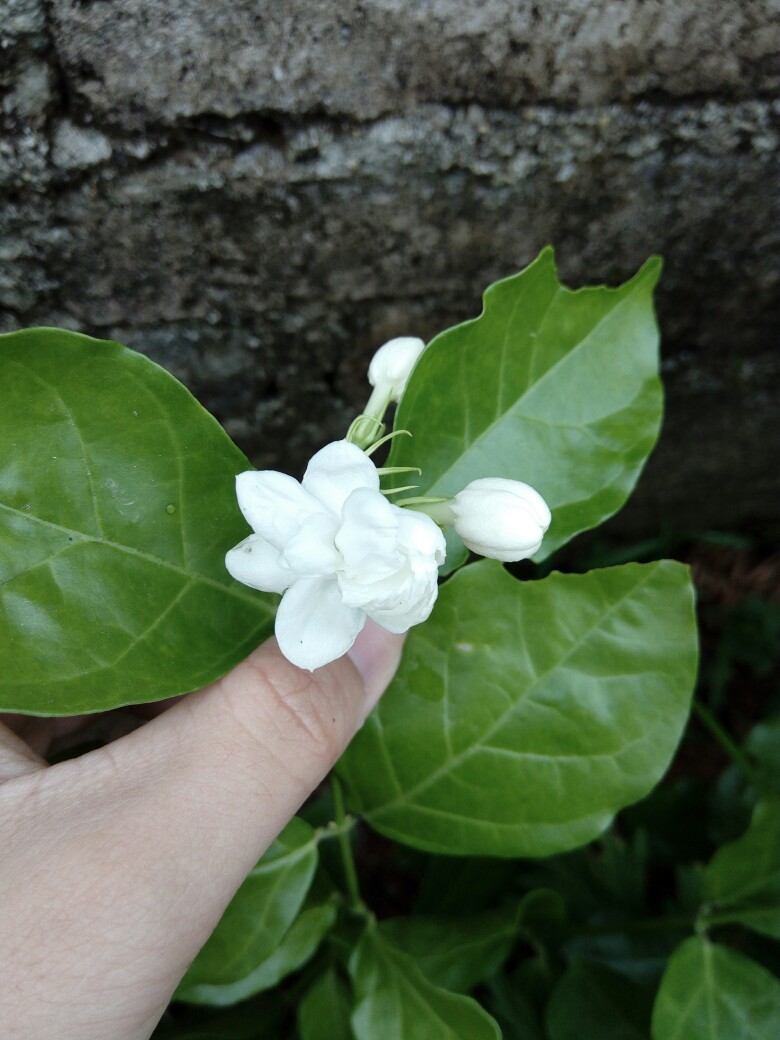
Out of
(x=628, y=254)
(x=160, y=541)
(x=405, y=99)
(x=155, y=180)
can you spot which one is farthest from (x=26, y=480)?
(x=628, y=254)

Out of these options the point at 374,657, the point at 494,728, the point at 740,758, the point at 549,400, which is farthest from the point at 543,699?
the point at 740,758

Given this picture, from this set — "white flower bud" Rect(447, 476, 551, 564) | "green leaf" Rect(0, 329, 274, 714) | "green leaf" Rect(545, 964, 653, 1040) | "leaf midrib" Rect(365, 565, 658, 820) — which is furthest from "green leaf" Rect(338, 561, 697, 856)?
"green leaf" Rect(545, 964, 653, 1040)

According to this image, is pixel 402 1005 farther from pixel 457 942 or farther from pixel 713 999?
pixel 713 999

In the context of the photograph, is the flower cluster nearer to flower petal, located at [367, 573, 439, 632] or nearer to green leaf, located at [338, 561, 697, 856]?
flower petal, located at [367, 573, 439, 632]

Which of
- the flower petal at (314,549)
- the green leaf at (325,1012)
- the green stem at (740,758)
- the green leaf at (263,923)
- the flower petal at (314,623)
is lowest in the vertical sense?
the green stem at (740,758)

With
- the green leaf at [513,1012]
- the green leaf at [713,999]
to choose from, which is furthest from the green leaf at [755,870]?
the green leaf at [513,1012]

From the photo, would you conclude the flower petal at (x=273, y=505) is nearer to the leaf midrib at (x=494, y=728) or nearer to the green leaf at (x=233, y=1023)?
the leaf midrib at (x=494, y=728)
